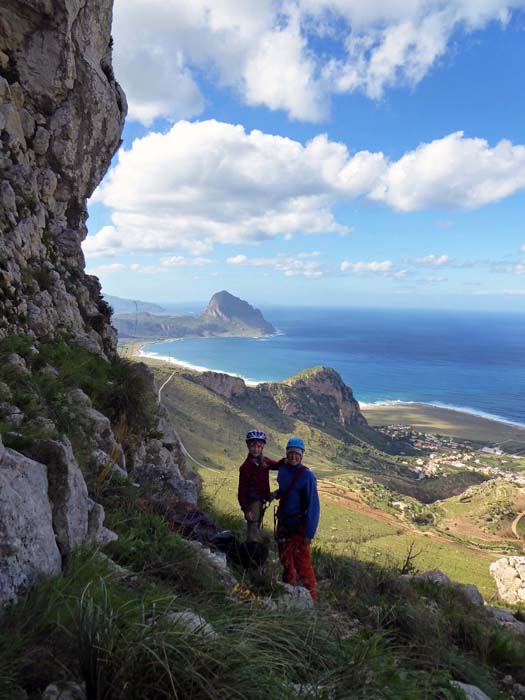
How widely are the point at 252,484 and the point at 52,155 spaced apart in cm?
1095

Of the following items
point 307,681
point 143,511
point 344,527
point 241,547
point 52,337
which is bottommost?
point 344,527

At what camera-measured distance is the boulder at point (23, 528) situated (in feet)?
8.46

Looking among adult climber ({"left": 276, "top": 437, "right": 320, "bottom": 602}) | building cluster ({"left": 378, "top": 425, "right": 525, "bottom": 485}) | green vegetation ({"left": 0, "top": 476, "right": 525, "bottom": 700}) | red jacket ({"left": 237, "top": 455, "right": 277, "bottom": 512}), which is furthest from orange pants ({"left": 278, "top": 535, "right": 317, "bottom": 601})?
building cluster ({"left": 378, "top": 425, "right": 525, "bottom": 485})

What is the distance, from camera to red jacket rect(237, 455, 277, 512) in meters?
6.16

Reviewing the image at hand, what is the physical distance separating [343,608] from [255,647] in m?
4.03

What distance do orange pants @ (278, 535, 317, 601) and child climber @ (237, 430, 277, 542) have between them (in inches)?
21.4

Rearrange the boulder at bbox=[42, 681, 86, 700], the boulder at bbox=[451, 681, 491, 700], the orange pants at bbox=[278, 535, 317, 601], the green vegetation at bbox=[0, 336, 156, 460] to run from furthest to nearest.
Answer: the orange pants at bbox=[278, 535, 317, 601] → the green vegetation at bbox=[0, 336, 156, 460] → the boulder at bbox=[451, 681, 491, 700] → the boulder at bbox=[42, 681, 86, 700]

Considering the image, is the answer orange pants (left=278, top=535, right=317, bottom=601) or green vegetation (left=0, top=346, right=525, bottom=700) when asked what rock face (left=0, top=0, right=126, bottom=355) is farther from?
orange pants (left=278, top=535, right=317, bottom=601)

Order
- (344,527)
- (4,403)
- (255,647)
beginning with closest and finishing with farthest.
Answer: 1. (255,647)
2. (4,403)
3. (344,527)

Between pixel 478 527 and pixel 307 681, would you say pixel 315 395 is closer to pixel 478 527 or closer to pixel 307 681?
pixel 478 527

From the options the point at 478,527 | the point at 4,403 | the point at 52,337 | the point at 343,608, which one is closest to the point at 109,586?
the point at 4,403

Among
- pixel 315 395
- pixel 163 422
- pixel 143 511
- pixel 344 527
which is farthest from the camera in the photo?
pixel 315 395

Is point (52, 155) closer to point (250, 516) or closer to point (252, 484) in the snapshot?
point (252, 484)

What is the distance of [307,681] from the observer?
242 cm
